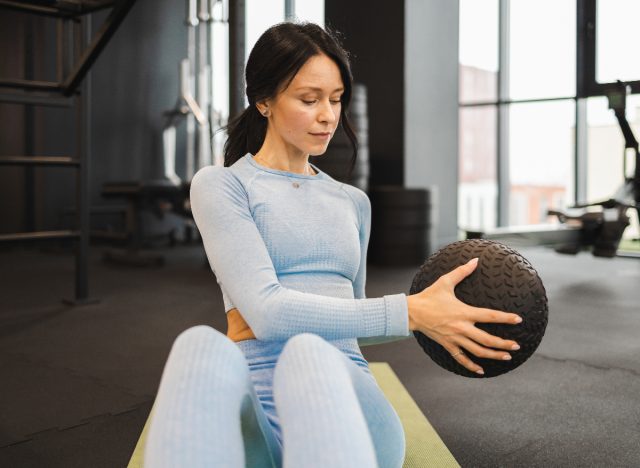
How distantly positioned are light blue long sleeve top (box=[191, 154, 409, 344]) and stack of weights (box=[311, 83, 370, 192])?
3.01 meters

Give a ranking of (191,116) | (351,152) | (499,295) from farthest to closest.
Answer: (191,116) < (351,152) < (499,295)

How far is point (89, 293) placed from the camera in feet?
11.5

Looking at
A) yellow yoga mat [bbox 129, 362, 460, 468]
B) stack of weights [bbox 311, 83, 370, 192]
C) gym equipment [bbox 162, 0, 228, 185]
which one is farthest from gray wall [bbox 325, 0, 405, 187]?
yellow yoga mat [bbox 129, 362, 460, 468]

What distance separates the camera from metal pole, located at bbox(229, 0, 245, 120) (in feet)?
6.37

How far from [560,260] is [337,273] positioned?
412 cm

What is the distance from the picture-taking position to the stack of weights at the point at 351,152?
13.7 feet

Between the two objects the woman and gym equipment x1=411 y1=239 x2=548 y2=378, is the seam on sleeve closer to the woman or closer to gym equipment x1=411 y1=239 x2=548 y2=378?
the woman

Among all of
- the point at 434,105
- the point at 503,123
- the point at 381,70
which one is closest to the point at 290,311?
the point at 381,70

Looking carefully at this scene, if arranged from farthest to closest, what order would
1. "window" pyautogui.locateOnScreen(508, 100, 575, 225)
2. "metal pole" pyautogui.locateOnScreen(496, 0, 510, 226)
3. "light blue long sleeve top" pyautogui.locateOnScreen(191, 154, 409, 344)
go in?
"metal pole" pyautogui.locateOnScreen(496, 0, 510, 226), "window" pyautogui.locateOnScreen(508, 100, 575, 225), "light blue long sleeve top" pyautogui.locateOnScreen(191, 154, 409, 344)

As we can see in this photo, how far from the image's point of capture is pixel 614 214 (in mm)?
4047

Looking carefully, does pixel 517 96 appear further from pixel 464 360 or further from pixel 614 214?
pixel 464 360

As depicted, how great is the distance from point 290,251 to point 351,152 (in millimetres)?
3481

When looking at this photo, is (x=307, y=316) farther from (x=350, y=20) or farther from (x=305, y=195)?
(x=350, y=20)

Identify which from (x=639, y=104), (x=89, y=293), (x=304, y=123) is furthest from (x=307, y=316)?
(x=639, y=104)
